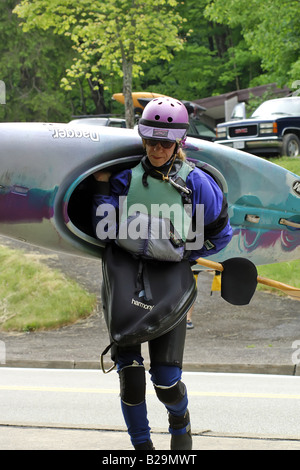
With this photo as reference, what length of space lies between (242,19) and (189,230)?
19483 millimetres

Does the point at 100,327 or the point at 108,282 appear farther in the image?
the point at 100,327

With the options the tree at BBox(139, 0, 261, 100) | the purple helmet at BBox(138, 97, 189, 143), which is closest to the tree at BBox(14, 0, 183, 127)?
the purple helmet at BBox(138, 97, 189, 143)

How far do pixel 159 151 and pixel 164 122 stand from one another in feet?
0.46

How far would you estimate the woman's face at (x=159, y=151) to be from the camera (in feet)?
12.4

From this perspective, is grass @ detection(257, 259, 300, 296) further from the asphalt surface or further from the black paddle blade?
the black paddle blade

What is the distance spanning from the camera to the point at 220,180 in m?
4.62

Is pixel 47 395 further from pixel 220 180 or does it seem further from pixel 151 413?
pixel 220 180

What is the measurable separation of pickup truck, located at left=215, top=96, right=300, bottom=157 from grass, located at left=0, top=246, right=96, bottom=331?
712cm

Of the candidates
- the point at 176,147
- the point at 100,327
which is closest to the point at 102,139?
the point at 176,147

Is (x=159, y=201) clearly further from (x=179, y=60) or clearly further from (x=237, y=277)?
(x=179, y=60)

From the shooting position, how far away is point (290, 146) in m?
17.5

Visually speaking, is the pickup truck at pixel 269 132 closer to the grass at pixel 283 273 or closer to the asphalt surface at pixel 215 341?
the grass at pixel 283 273

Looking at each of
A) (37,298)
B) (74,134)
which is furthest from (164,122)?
(37,298)
